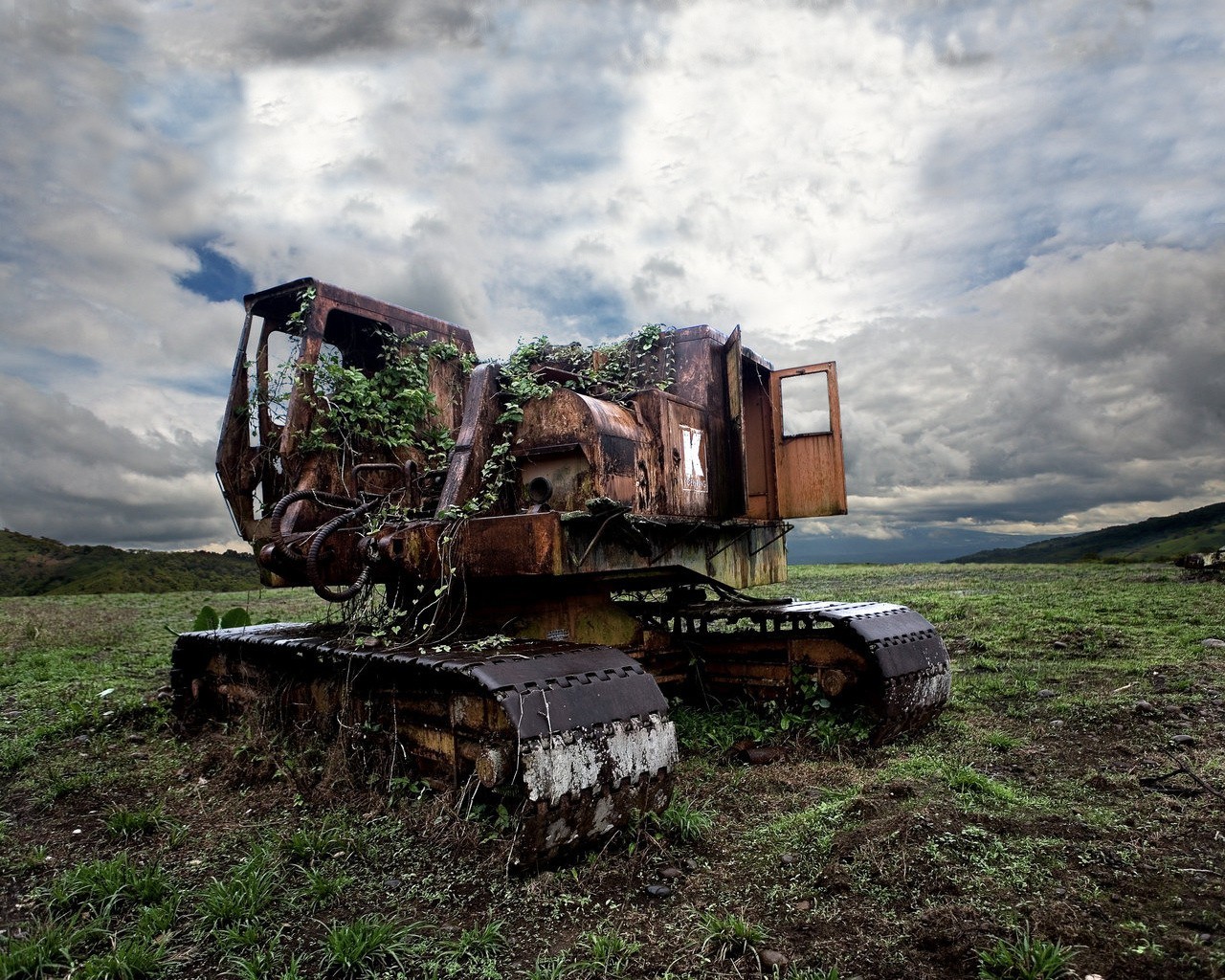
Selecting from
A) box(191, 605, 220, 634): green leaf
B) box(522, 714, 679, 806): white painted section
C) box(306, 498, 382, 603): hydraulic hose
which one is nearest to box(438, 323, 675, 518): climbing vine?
box(306, 498, 382, 603): hydraulic hose

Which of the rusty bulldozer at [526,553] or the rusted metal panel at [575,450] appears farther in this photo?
the rusted metal panel at [575,450]

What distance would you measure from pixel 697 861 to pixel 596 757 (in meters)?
0.72

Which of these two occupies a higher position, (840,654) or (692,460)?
(692,460)

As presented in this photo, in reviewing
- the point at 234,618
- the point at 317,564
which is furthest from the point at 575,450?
the point at 234,618

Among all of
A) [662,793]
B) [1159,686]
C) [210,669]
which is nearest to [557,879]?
[662,793]

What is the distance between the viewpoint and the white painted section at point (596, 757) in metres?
3.72

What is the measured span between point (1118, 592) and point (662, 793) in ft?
49.9

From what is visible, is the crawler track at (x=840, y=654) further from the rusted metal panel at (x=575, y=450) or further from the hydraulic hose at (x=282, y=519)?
the hydraulic hose at (x=282, y=519)

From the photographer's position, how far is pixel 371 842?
164 inches

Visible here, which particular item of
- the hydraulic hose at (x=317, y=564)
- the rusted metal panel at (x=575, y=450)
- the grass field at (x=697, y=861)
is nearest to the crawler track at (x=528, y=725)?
the grass field at (x=697, y=861)

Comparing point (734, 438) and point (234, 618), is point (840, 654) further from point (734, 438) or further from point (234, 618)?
point (234, 618)

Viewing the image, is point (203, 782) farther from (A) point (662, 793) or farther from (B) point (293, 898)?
(A) point (662, 793)

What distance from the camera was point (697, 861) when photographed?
13.1 feet

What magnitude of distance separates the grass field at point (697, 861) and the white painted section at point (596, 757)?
34cm
